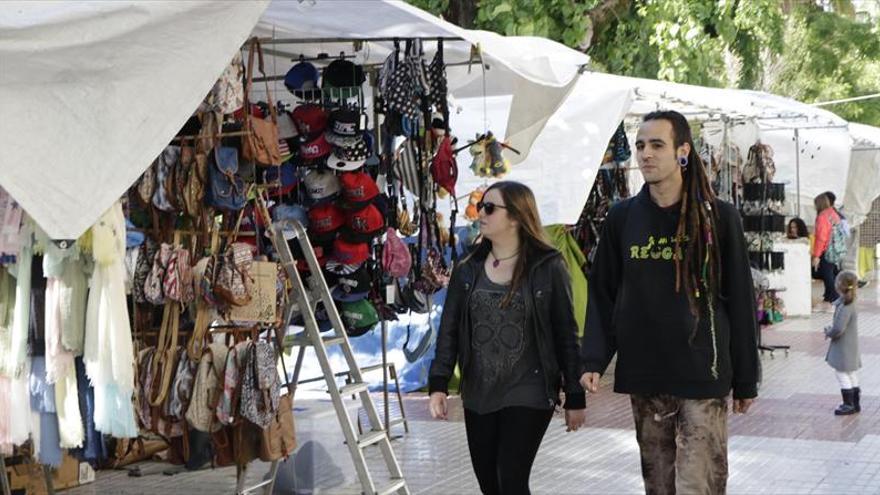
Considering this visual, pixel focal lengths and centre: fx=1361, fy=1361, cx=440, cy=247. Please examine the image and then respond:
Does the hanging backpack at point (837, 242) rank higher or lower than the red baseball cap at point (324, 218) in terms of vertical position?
lower

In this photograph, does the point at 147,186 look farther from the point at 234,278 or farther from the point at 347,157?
the point at 347,157

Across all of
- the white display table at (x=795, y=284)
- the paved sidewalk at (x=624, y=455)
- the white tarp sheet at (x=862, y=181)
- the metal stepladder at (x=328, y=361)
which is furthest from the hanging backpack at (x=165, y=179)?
the white tarp sheet at (x=862, y=181)

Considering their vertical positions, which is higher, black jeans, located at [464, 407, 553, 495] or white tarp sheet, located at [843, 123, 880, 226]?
white tarp sheet, located at [843, 123, 880, 226]

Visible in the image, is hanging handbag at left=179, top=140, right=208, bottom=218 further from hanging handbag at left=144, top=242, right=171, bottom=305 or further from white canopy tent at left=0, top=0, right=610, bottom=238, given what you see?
white canopy tent at left=0, top=0, right=610, bottom=238

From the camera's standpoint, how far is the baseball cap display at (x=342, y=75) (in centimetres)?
761

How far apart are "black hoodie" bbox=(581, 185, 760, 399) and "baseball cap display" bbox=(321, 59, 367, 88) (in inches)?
105

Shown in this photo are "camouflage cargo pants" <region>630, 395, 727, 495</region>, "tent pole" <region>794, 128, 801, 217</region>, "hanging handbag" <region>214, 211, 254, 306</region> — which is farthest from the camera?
"tent pole" <region>794, 128, 801, 217</region>

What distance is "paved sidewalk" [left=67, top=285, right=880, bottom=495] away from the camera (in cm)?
873

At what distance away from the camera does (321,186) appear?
7.47 metres

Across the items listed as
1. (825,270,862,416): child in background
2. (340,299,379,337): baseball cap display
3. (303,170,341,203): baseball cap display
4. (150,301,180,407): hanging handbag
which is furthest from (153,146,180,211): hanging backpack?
(825,270,862,416): child in background

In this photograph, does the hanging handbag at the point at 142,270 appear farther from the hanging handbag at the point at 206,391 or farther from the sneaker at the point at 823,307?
the sneaker at the point at 823,307

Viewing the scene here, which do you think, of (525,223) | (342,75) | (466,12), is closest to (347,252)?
(342,75)

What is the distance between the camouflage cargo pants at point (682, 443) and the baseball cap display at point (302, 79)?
3.18 metres

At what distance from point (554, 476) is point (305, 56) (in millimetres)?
3237
